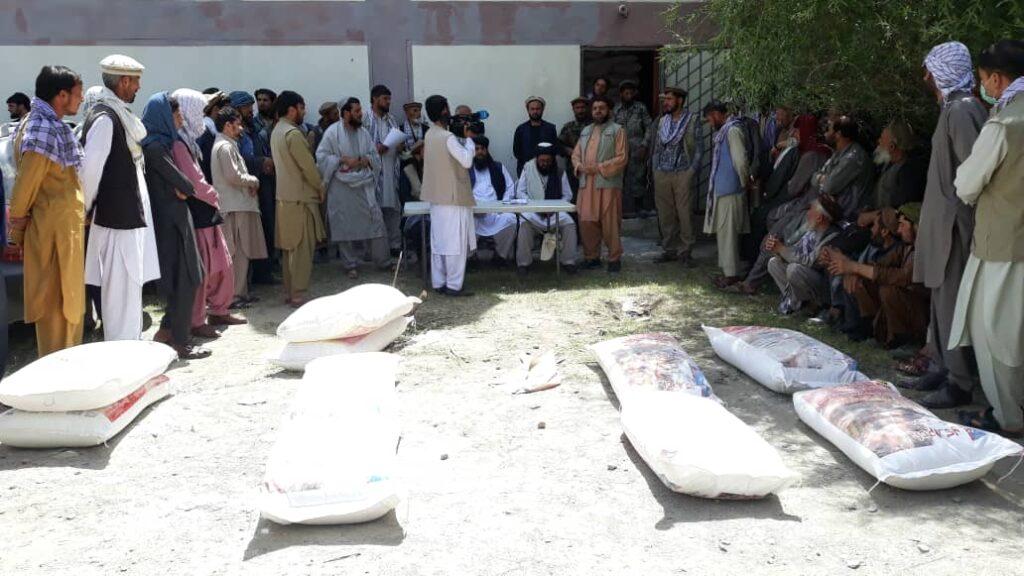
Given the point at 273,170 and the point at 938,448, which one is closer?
the point at 938,448

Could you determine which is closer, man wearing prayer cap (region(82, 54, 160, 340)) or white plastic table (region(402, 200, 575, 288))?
man wearing prayer cap (region(82, 54, 160, 340))

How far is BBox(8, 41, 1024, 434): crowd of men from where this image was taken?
14.4 feet

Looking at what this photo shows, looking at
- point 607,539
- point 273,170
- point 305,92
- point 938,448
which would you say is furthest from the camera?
point 305,92

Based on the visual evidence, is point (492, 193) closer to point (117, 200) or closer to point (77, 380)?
point (117, 200)

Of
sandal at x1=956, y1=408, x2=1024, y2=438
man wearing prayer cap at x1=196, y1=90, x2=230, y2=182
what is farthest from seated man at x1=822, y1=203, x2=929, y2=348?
man wearing prayer cap at x1=196, y1=90, x2=230, y2=182

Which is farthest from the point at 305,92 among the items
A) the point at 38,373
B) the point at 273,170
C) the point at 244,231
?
the point at 38,373

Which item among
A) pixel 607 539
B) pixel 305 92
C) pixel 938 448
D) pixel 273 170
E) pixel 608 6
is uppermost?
pixel 608 6

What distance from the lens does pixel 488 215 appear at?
29.0 ft

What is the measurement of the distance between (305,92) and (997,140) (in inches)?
282

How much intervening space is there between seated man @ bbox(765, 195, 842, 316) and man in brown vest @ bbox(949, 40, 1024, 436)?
2151 millimetres

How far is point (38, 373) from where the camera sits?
13.8ft

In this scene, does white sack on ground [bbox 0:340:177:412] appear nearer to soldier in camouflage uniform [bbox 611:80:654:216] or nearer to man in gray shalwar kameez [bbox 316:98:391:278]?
man in gray shalwar kameez [bbox 316:98:391:278]

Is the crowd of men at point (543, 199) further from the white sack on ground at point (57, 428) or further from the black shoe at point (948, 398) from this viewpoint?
the white sack on ground at point (57, 428)

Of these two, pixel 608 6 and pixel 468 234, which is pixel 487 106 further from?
pixel 468 234
